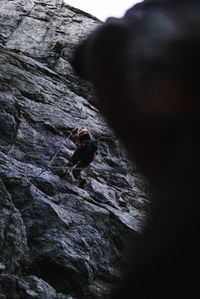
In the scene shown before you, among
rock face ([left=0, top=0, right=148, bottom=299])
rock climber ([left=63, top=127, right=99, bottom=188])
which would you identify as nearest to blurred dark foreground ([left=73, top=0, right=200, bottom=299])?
rock face ([left=0, top=0, right=148, bottom=299])

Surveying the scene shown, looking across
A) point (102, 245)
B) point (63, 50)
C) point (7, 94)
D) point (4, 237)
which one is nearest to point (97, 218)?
point (102, 245)

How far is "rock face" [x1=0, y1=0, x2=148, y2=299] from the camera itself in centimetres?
954

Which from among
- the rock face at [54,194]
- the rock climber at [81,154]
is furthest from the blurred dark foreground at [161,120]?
the rock climber at [81,154]

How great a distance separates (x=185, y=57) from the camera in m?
1.18

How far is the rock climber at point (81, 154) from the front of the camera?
14359mm

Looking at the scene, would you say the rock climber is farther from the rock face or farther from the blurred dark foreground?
the blurred dark foreground

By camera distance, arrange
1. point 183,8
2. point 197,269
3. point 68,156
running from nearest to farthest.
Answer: point 197,269 < point 183,8 < point 68,156

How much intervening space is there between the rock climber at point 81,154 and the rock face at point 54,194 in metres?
0.34

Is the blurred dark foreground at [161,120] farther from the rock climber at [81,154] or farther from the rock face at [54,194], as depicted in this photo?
the rock climber at [81,154]

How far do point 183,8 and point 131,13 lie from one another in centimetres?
17

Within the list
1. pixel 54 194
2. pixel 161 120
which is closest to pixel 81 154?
pixel 54 194

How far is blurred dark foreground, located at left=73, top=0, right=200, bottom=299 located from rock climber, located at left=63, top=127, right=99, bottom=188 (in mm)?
12680

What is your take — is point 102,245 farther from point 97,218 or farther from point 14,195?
point 14,195

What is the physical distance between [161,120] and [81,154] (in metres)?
13.5
